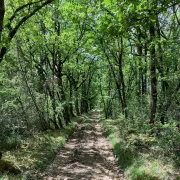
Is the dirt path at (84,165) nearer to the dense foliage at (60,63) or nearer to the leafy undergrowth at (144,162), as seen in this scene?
the leafy undergrowth at (144,162)

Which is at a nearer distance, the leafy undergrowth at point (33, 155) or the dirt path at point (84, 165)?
the leafy undergrowth at point (33, 155)

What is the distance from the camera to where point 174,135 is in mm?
7402

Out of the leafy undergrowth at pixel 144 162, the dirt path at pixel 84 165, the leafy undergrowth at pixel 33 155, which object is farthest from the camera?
the dirt path at pixel 84 165

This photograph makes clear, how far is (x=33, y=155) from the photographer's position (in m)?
9.67

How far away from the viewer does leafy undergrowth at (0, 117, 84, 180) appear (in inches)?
298

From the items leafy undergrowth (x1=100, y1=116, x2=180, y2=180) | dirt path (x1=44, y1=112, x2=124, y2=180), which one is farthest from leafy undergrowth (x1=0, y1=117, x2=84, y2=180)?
leafy undergrowth (x1=100, y1=116, x2=180, y2=180)

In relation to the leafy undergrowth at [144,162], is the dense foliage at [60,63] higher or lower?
higher

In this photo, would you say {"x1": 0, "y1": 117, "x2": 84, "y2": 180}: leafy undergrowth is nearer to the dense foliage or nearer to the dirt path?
the dirt path

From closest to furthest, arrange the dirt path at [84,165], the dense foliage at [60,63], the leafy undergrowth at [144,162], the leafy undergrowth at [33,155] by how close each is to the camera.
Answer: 1. the leafy undergrowth at [144,162]
2. the leafy undergrowth at [33,155]
3. the dirt path at [84,165]
4. the dense foliage at [60,63]

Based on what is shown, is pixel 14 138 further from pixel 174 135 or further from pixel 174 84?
pixel 174 84

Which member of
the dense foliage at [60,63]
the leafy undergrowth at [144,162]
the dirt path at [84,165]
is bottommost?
the dirt path at [84,165]

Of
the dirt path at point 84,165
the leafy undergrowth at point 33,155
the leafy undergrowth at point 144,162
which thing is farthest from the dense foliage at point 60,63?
the dirt path at point 84,165

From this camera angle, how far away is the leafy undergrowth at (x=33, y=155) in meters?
7.56

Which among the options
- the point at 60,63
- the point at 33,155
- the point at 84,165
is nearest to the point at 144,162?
the point at 84,165
